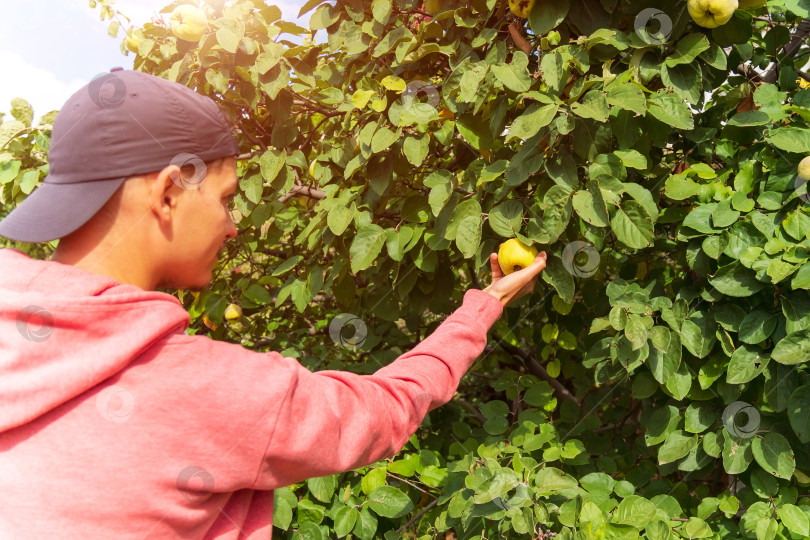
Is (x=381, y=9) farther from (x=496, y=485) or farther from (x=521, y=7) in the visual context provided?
(x=496, y=485)

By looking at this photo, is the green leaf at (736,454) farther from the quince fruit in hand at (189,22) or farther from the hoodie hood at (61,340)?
the quince fruit in hand at (189,22)

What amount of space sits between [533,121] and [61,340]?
960mm

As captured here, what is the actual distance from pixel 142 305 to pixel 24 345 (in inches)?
5.6

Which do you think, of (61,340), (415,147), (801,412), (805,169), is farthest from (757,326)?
(61,340)

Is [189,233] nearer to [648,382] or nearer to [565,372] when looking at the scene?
[648,382]

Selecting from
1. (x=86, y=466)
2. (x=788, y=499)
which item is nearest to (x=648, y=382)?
(x=788, y=499)

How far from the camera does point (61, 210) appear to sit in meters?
0.81

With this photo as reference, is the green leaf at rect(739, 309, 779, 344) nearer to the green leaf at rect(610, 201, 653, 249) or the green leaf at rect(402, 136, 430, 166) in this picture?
the green leaf at rect(610, 201, 653, 249)

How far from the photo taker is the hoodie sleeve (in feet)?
2.77

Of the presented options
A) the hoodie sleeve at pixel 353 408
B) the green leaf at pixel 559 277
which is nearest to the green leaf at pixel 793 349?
the green leaf at pixel 559 277

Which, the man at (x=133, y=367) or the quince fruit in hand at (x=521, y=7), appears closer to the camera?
the man at (x=133, y=367)

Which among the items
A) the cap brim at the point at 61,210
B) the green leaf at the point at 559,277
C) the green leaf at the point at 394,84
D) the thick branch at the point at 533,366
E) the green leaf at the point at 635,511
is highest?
the cap brim at the point at 61,210

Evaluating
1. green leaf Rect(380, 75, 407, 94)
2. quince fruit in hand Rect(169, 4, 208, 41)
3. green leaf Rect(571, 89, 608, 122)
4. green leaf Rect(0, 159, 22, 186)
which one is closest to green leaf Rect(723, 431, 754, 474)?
green leaf Rect(571, 89, 608, 122)

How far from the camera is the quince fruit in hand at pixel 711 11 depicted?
1.32 metres
